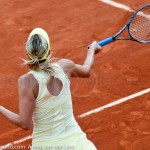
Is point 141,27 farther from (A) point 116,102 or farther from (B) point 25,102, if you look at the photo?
(B) point 25,102

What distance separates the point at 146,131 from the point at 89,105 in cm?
102

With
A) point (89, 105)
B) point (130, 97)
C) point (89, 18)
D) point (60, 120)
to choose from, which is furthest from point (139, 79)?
point (60, 120)

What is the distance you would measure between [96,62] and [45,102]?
439cm

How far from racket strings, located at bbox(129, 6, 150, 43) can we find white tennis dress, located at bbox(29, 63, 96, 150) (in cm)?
262

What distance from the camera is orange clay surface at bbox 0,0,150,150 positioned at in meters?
6.79

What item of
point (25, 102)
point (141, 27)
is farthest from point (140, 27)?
point (25, 102)

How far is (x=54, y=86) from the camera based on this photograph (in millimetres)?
4227

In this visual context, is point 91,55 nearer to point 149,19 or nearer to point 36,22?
point 149,19

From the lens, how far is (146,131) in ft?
22.1

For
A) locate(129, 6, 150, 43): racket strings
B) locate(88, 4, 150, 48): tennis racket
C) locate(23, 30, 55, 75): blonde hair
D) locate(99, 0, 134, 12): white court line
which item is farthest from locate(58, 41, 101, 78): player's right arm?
locate(99, 0, 134, 12): white court line

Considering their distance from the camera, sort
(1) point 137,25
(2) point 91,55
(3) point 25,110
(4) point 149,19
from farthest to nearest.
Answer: (4) point 149,19 < (1) point 137,25 < (2) point 91,55 < (3) point 25,110

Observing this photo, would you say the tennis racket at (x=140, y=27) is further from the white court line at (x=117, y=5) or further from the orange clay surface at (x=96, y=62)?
the white court line at (x=117, y=5)

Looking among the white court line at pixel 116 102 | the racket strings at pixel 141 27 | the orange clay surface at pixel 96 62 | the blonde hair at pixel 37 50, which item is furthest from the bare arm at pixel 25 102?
the white court line at pixel 116 102

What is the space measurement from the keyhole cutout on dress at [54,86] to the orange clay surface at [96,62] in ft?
8.05
